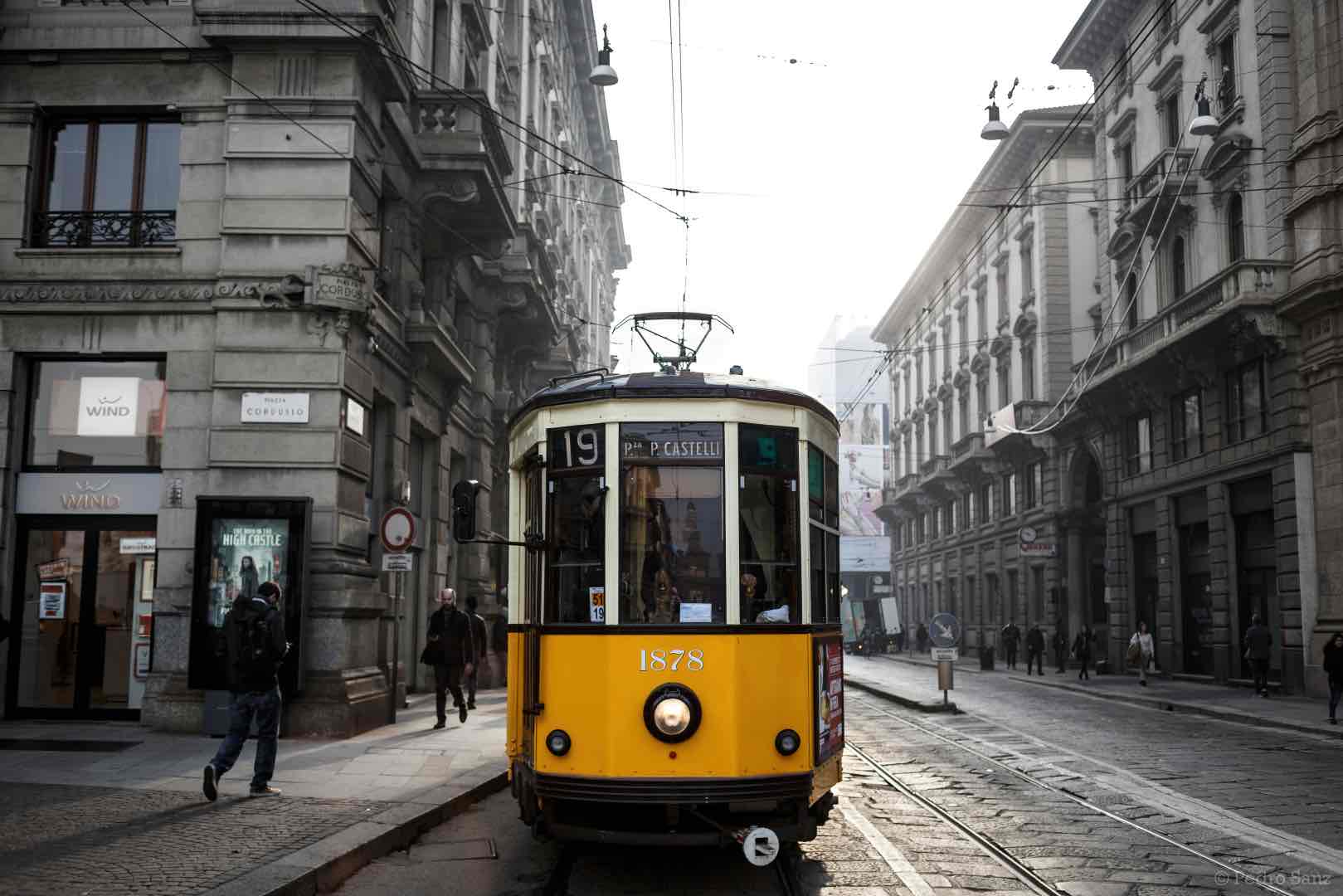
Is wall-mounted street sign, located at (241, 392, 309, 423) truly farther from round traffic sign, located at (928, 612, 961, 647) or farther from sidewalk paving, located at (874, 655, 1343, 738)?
sidewalk paving, located at (874, 655, 1343, 738)

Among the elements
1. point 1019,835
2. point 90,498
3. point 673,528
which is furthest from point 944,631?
point 673,528

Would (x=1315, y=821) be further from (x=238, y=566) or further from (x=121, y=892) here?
(x=238, y=566)

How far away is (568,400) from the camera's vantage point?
710 centimetres

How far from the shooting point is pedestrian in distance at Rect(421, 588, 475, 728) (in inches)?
586

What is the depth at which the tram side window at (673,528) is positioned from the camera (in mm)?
6707

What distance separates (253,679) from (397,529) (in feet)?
15.0

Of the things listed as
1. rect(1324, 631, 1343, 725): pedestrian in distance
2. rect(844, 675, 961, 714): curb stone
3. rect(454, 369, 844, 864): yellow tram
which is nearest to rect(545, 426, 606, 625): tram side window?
rect(454, 369, 844, 864): yellow tram

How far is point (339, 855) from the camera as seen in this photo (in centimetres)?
704

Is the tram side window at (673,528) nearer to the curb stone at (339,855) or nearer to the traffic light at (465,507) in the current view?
the traffic light at (465,507)

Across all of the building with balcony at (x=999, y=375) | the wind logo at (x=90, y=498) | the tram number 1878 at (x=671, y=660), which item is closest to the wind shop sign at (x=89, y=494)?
the wind logo at (x=90, y=498)

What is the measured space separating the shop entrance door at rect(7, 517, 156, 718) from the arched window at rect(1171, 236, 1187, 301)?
2350 centimetres

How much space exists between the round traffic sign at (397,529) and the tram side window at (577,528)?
22.7 ft

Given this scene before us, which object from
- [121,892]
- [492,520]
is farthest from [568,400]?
[492,520]

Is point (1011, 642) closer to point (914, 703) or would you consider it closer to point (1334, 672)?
point (914, 703)
